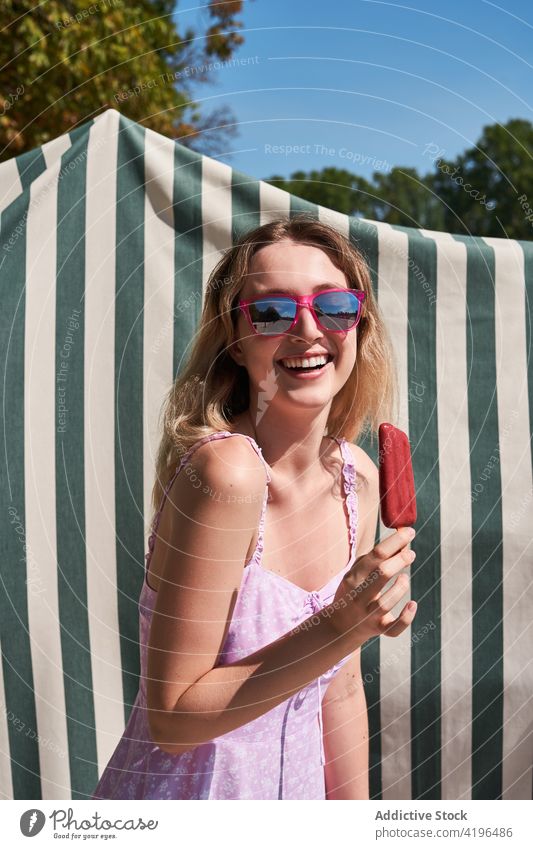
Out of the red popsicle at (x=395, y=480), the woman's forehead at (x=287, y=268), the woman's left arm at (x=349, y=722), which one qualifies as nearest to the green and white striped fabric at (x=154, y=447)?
the woman's left arm at (x=349, y=722)

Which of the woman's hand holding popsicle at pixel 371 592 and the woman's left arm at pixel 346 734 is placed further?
the woman's left arm at pixel 346 734

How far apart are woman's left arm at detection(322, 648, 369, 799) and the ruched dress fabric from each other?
70mm

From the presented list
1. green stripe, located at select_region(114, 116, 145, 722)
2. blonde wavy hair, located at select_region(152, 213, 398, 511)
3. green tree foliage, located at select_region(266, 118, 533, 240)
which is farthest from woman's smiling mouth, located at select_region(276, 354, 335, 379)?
green stripe, located at select_region(114, 116, 145, 722)

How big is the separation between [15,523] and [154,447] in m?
0.36

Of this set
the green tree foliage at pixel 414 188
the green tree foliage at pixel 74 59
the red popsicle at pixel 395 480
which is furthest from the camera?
the green tree foliage at pixel 74 59

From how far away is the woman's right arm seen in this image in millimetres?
1034

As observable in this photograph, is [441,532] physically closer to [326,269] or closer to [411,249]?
[411,249]

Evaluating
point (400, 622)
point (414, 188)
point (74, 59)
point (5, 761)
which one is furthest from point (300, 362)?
point (74, 59)

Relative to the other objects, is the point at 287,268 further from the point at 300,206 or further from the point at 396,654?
the point at 396,654

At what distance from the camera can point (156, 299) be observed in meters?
1.94

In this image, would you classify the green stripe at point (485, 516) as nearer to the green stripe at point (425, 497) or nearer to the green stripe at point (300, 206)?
the green stripe at point (425, 497)

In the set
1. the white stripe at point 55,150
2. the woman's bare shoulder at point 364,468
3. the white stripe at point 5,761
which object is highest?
the white stripe at point 55,150

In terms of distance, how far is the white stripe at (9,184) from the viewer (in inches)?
72.6

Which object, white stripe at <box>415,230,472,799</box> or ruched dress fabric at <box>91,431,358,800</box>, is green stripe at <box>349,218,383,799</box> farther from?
ruched dress fabric at <box>91,431,358,800</box>
